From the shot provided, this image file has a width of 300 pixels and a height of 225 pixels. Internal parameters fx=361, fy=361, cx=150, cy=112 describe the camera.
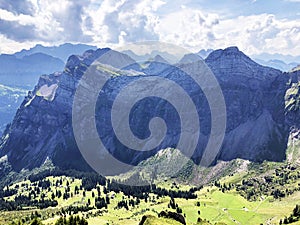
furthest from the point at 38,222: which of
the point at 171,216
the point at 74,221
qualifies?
the point at 171,216

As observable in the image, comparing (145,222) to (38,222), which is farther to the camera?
(145,222)

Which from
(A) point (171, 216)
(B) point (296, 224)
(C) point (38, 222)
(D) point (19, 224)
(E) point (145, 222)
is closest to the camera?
(C) point (38, 222)

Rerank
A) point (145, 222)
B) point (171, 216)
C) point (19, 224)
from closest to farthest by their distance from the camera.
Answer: point (19, 224) < point (145, 222) < point (171, 216)

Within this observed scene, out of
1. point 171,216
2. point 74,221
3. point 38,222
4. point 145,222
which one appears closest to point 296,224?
point 171,216

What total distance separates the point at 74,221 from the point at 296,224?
11097 centimetres

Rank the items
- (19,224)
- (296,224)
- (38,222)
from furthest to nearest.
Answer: (296,224) < (19,224) < (38,222)

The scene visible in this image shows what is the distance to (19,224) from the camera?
14012 centimetres

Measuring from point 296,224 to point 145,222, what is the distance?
252 ft

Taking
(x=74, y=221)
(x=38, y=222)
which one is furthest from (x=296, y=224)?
(x=38, y=222)

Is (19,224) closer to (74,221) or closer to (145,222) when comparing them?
(74,221)

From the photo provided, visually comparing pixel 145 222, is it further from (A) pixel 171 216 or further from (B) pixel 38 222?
(B) pixel 38 222

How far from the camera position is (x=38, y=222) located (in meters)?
128

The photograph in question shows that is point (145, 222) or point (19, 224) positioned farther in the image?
point (145, 222)

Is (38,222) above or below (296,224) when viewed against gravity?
above
